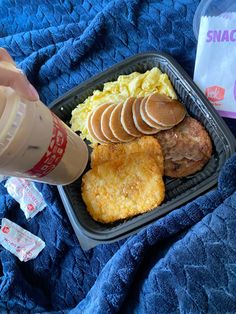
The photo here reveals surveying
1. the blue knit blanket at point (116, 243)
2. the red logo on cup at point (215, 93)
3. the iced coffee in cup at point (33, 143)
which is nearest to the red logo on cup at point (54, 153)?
the iced coffee in cup at point (33, 143)

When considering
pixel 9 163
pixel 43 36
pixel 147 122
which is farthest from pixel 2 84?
pixel 43 36

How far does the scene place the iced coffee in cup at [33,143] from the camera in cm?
67

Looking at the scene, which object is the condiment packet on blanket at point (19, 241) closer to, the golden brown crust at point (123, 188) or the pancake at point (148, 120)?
the golden brown crust at point (123, 188)

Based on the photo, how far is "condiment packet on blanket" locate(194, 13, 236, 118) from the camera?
0.96 metres

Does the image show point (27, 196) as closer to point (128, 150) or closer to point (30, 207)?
point (30, 207)

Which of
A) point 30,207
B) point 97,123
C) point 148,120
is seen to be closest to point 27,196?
point 30,207

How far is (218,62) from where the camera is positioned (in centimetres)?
97

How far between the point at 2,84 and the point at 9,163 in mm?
142

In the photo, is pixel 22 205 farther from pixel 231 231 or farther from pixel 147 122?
pixel 231 231

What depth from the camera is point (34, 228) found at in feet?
3.48

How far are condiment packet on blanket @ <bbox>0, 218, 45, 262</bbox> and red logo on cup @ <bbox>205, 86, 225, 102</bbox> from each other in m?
0.54

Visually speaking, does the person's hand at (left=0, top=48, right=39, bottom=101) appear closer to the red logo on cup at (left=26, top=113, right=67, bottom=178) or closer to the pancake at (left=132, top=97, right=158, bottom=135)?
the red logo on cup at (left=26, top=113, right=67, bottom=178)

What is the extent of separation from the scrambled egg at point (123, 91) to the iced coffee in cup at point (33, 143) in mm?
139

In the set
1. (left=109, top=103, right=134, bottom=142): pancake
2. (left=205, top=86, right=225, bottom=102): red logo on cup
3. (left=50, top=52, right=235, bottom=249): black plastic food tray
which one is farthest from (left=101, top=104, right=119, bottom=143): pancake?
(left=205, top=86, right=225, bottom=102): red logo on cup
